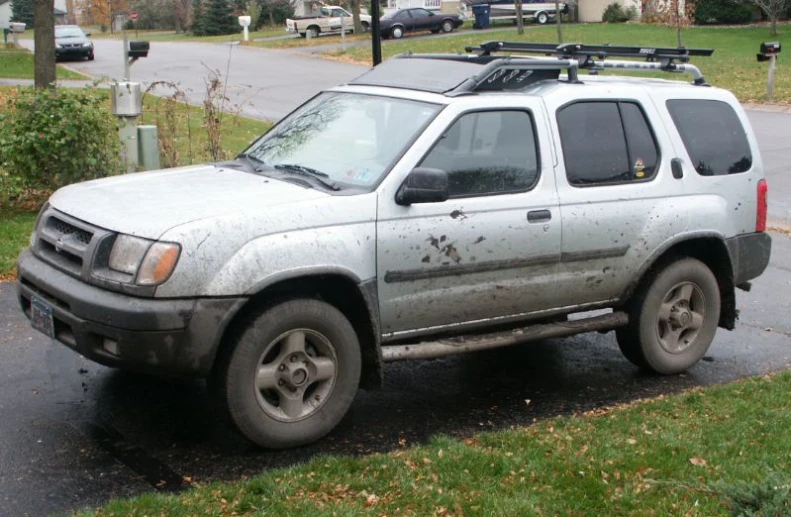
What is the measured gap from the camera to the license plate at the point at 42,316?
546cm

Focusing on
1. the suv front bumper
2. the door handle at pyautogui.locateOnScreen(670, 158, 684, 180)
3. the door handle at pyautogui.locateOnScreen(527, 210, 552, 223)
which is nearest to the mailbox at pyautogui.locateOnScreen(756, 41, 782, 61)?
the door handle at pyautogui.locateOnScreen(670, 158, 684, 180)

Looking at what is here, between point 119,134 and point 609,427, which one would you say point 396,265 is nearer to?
point 609,427

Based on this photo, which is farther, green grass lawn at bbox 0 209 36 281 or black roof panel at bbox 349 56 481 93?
green grass lawn at bbox 0 209 36 281

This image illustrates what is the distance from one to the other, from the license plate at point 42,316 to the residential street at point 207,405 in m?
0.55

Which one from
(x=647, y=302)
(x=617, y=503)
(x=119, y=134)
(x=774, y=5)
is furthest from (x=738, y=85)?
(x=617, y=503)

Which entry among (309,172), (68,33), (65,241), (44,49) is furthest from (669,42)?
(65,241)

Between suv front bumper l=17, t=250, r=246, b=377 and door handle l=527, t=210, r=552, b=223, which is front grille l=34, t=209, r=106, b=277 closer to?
suv front bumper l=17, t=250, r=246, b=377

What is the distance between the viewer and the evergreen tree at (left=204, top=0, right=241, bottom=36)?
63.8 metres

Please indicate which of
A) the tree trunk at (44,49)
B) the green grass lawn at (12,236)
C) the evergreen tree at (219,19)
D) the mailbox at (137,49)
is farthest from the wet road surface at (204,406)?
the evergreen tree at (219,19)

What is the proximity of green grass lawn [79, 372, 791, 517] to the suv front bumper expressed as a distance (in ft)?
2.16

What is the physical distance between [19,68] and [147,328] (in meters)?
29.2

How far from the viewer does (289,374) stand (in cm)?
546

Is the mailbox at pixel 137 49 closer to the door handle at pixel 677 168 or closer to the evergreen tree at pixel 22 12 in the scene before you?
the door handle at pixel 677 168

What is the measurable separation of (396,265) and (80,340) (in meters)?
1.66
